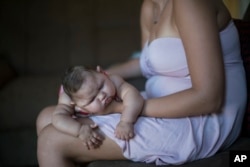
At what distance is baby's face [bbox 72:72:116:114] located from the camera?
3.24 ft

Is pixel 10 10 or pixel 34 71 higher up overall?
pixel 10 10

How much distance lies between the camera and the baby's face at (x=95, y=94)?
3.24ft

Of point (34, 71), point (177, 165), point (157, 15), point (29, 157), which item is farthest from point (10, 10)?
point (177, 165)

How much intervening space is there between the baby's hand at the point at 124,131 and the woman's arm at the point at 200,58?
0.12 meters

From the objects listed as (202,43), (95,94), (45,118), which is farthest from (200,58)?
(45,118)

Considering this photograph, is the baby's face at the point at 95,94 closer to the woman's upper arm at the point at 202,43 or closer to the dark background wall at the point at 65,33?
the woman's upper arm at the point at 202,43

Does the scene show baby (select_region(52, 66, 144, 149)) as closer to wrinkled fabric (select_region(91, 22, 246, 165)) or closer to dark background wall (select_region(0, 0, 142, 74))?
wrinkled fabric (select_region(91, 22, 246, 165))

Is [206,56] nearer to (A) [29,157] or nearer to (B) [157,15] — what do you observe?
(B) [157,15]

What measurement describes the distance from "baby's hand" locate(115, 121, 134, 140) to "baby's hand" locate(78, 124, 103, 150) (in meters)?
0.05

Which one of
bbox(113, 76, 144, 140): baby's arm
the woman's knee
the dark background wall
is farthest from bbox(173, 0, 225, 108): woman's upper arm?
the dark background wall

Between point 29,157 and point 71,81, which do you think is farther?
point 29,157

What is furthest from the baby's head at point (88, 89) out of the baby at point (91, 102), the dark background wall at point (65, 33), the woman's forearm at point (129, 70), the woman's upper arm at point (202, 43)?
the dark background wall at point (65, 33)

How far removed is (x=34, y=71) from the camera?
6.90 ft

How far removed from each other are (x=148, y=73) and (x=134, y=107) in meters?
0.28
